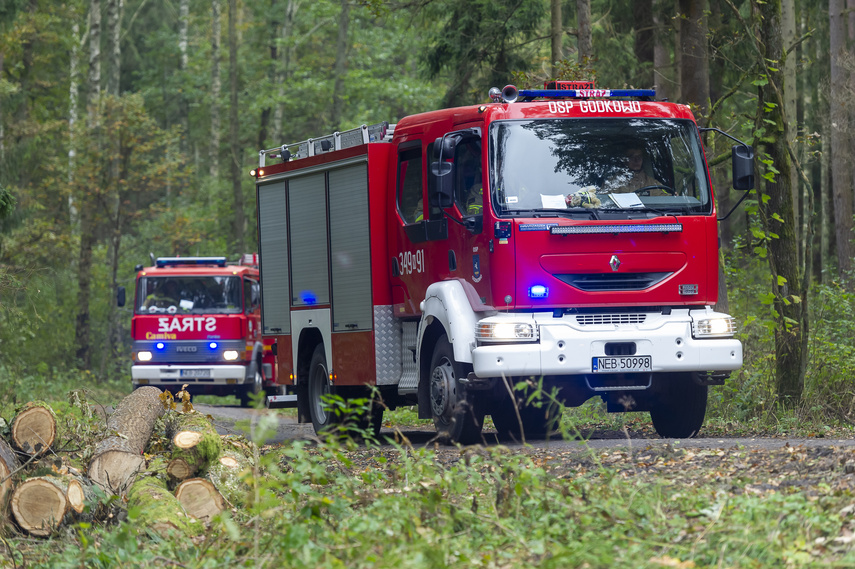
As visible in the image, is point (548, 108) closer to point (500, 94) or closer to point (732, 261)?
point (500, 94)


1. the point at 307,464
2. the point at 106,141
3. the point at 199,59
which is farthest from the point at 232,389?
the point at 199,59

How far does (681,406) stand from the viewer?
11.0 meters

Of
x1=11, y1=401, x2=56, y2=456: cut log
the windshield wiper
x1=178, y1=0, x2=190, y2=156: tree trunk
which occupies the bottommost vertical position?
x1=11, y1=401, x2=56, y2=456: cut log

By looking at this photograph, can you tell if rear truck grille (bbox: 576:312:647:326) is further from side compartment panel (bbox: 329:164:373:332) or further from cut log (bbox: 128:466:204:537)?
cut log (bbox: 128:466:204:537)

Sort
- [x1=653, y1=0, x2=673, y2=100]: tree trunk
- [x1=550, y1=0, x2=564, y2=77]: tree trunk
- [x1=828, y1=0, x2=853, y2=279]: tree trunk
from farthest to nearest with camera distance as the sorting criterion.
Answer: [x1=828, y1=0, x2=853, y2=279]: tree trunk < [x1=653, y1=0, x2=673, y2=100]: tree trunk < [x1=550, y1=0, x2=564, y2=77]: tree trunk

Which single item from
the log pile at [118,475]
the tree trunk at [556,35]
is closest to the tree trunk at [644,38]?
the tree trunk at [556,35]

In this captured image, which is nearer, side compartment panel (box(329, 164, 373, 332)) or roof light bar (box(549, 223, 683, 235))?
roof light bar (box(549, 223, 683, 235))

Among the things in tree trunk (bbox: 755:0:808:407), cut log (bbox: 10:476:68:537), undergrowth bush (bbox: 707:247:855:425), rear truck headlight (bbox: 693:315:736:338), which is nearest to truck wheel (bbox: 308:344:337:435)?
undergrowth bush (bbox: 707:247:855:425)

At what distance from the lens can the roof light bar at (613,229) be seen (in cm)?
983

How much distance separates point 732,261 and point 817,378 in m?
2.37

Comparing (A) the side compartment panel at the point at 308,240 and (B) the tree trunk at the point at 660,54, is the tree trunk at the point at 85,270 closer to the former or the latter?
(B) the tree trunk at the point at 660,54

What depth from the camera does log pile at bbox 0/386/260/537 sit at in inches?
286

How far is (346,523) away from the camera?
5.90m

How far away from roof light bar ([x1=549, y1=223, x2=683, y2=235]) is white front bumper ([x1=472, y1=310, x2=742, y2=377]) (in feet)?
2.44
